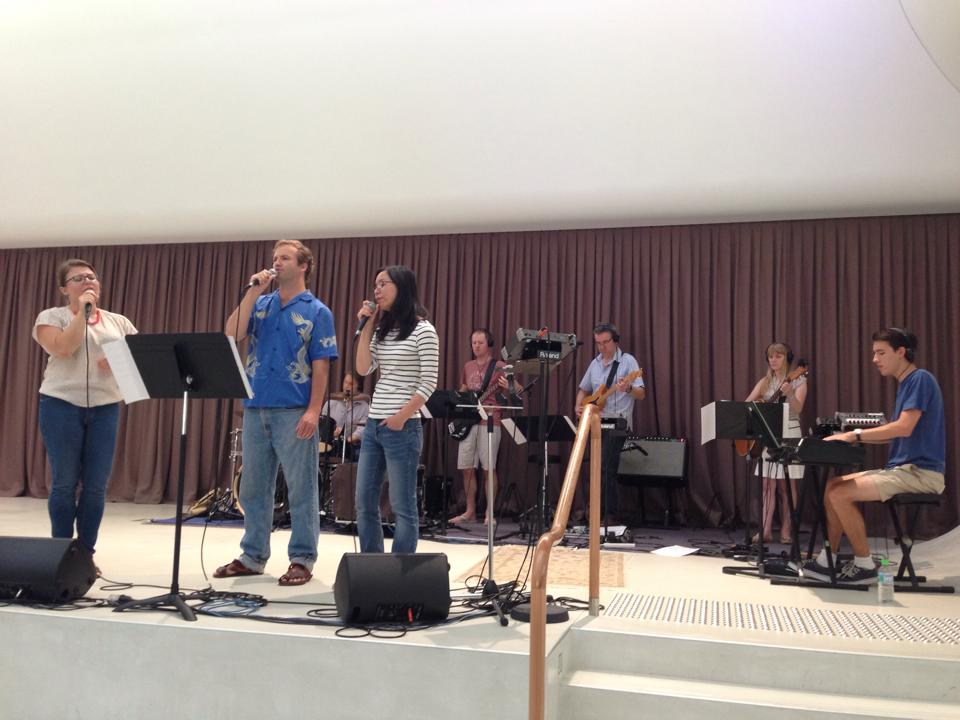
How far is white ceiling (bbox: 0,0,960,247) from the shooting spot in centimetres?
534

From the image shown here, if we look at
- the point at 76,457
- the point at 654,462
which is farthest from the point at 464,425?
the point at 76,457

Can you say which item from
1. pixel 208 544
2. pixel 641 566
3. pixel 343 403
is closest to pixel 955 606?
pixel 641 566

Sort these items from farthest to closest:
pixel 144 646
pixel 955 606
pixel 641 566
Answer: pixel 641 566 < pixel 955 606 < pixel 144 646

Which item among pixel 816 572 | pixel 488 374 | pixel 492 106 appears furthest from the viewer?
pixel 488 374

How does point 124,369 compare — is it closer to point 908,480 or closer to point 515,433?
point 515,433

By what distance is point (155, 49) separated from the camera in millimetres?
5898

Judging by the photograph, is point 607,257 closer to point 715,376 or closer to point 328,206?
point 715,376

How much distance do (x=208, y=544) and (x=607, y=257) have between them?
4.43 meters

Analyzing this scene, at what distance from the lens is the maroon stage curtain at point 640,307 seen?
7227 millimetres

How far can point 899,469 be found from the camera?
4496mm

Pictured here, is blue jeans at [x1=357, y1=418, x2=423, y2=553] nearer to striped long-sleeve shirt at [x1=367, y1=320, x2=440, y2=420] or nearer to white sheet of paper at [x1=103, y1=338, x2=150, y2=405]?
striped long-sleeve shirt at [x1=367, y1=320, x2=440, y2=420]

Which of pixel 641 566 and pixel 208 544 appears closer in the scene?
pixel 641 566

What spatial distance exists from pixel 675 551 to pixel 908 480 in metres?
1.71

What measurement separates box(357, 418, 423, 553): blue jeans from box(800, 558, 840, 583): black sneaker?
231 centimetres
